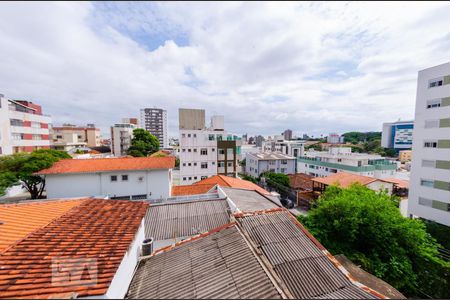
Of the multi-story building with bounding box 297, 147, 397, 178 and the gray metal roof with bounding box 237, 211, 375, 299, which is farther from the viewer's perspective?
the multi-story building with bounding box 297, 147, 397, 178

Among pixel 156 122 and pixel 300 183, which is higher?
pixel 156 122

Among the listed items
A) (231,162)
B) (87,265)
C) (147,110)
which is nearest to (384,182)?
(231,162)

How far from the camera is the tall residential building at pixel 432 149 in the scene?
16.2 meters

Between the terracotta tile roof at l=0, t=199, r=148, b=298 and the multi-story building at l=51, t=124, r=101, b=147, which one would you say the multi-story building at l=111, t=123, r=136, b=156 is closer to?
the multi-story building at l=51, t=124, r=101, b=147

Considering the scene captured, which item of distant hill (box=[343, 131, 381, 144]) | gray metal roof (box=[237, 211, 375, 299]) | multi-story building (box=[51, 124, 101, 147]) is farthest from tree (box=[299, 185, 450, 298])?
distant hill (box=[343, 131, 381, 144])

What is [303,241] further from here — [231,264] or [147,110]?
[147,110]

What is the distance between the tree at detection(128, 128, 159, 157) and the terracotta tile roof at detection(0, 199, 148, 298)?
37990mm

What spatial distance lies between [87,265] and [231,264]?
3.34 m

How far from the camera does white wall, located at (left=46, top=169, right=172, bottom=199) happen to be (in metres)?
14.7

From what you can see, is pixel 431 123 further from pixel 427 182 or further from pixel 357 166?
pixel 357 166

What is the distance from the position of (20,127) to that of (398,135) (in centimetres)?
11440

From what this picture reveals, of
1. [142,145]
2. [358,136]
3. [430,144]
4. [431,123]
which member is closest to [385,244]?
[430,144]

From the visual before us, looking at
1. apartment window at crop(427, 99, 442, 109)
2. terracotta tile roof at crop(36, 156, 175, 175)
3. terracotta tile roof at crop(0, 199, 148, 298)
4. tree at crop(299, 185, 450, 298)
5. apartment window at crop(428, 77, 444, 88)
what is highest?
apartment window at crop(428, 77, 444, 88)

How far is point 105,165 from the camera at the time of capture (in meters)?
15.7
